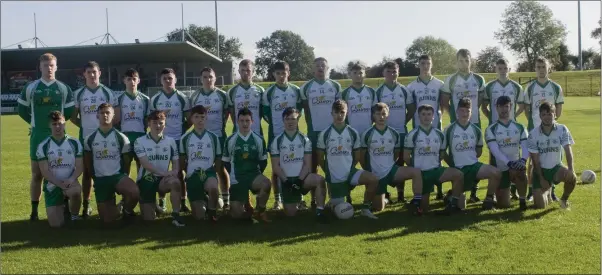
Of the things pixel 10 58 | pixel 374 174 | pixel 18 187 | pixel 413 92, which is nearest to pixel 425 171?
pixel 374 174

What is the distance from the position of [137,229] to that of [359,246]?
8.03ft

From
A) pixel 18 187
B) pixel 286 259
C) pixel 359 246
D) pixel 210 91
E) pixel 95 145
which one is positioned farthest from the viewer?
pixel 18 187

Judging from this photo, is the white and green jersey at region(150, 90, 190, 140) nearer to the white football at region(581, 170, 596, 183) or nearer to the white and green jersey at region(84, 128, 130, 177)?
the white and green jersey at region(84, 128, 130, 177)

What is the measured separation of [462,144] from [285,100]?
2254mm

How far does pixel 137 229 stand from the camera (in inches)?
236

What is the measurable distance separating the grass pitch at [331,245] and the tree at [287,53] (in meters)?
53.6

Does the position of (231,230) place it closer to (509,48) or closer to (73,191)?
(73,191)

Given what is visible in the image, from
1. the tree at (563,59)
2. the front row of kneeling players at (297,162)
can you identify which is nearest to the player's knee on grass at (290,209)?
the front row of kneeling players at (297,162)

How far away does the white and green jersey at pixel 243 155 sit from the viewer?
6.51 meters

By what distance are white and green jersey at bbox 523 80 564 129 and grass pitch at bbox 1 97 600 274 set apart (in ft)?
3.87

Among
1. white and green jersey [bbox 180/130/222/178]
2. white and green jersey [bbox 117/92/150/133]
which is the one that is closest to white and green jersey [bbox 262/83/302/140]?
white and green jersey [bbox 180/130/222/178]

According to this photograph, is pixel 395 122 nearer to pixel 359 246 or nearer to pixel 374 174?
pixel 374 174

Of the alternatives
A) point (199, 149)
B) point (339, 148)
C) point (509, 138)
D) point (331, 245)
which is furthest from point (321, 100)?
point (331, 245)

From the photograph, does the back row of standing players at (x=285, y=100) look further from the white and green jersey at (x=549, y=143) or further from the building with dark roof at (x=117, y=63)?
the building with dark roof at (x=117, y=63)
